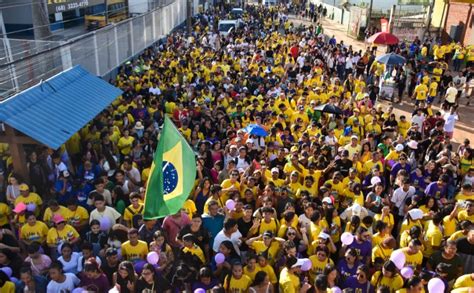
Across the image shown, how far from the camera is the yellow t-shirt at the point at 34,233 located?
595 centimetres

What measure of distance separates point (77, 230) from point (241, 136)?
3.81 metres

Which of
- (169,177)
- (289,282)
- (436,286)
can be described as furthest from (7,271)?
(436,286)

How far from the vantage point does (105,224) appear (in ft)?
20.1

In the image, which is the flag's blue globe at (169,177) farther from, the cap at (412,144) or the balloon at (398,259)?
the cap at (412,144)

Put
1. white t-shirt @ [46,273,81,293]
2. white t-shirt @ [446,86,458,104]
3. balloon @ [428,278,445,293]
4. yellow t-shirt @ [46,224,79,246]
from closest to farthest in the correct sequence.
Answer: balloon @ [428,278,445,293], white t-shirt @ [46,273,81,293], yellow t-shirt @ [46,224,79,246], white t-shirt @ [446,86,458,104]

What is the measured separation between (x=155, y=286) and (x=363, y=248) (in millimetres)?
2497

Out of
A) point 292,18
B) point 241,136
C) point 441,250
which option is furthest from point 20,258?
point 292,18

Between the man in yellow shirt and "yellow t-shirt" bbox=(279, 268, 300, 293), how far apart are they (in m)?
1.68

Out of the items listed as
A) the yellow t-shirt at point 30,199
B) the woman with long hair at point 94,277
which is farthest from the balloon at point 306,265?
the yellow t-shirt at point 30,199

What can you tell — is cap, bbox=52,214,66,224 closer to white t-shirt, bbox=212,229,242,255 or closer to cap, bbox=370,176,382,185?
white t-shirt, bbox=212,229,242,255

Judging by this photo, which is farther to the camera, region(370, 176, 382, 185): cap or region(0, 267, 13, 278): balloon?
region(370, 176, 382, 185): cap

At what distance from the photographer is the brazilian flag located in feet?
16.1

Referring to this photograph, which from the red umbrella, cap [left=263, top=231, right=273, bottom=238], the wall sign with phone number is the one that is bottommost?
cap [left=263, top=231, right=273, bottom=238]

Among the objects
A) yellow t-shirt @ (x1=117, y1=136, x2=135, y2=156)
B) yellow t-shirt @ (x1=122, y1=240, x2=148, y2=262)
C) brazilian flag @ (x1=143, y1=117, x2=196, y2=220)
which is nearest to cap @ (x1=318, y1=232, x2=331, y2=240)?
brazilian flag @ (x1=143, y1=117, x2=196, y2=220)
